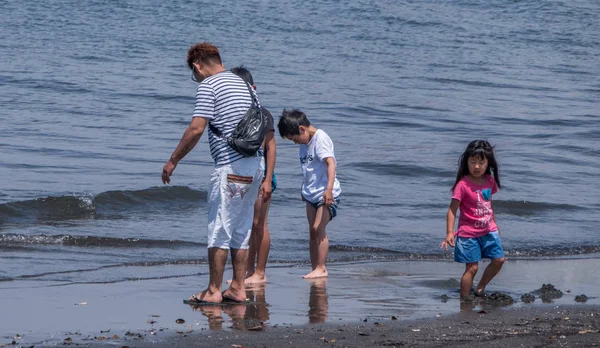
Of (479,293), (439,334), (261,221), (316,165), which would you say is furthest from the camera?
(316,165)

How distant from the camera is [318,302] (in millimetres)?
6676

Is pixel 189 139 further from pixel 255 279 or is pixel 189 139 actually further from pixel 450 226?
pixel 450 226

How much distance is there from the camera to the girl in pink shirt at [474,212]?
6.72 m

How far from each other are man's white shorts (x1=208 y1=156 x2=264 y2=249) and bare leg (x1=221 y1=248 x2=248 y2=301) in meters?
0.17

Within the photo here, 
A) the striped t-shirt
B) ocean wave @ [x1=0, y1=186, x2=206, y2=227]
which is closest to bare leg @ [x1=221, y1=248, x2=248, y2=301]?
the striped t-shirt

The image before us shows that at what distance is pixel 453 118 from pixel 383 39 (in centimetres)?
1082

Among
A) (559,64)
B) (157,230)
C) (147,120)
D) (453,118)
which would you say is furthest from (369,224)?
(559,64)

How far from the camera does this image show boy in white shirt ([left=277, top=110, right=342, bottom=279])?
735 centimetres

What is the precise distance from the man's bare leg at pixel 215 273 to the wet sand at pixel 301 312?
4.7 inches

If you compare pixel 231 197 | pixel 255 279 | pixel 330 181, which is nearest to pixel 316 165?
pixel 330 181

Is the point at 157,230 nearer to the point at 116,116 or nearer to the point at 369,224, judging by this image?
the point at 369,224

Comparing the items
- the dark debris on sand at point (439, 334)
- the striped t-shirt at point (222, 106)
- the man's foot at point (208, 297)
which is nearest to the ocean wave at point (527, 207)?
the dark debris on sand at point (439, 334)

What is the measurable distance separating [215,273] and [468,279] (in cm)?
173

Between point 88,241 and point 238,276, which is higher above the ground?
point 238,276
